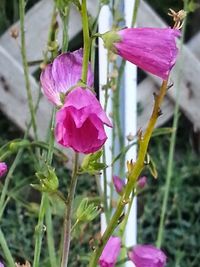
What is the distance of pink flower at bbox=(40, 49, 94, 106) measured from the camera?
1.82ft

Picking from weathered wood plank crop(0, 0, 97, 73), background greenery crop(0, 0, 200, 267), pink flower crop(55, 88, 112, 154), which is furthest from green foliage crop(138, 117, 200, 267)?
pink flower crop(55, 88, 112, 154)

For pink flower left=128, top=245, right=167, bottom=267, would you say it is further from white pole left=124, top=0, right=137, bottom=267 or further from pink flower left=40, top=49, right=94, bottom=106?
white pole left=124, top=0, right=137, bottom=267

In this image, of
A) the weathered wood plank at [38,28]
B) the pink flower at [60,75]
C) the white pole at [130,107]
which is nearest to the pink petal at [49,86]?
the pink flower at [60,75]

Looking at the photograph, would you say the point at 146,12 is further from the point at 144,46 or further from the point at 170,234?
the point at 144,46

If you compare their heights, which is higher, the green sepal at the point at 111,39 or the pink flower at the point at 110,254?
the green sepal at the point at 111,39

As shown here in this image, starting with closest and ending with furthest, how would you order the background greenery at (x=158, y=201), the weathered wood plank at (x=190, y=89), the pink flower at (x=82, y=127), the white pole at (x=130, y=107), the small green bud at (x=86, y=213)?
1. the pink flower at (x=82, y=127)
2. the small green bud at (x=86, y=213)
3. the white pole at (x=130, y=107)
4. the background greenery at (x=158, y=201)
5. the weathered wood plank at (x=190, y=89)

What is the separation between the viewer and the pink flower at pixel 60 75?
1.82ft

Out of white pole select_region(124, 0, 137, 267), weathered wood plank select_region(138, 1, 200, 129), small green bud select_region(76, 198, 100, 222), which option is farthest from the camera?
weathered wood plank select_region(138, 1, 200, 129)

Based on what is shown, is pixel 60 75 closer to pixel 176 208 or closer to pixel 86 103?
pixel 86 103

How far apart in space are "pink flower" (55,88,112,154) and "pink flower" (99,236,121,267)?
156mm

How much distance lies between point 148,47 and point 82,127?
0.07 metres

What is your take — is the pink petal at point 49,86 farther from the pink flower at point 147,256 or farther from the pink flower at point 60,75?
the pink flower at point 147,256

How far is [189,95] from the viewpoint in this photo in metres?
2.09

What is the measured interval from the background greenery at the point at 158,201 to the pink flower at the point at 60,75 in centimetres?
125
